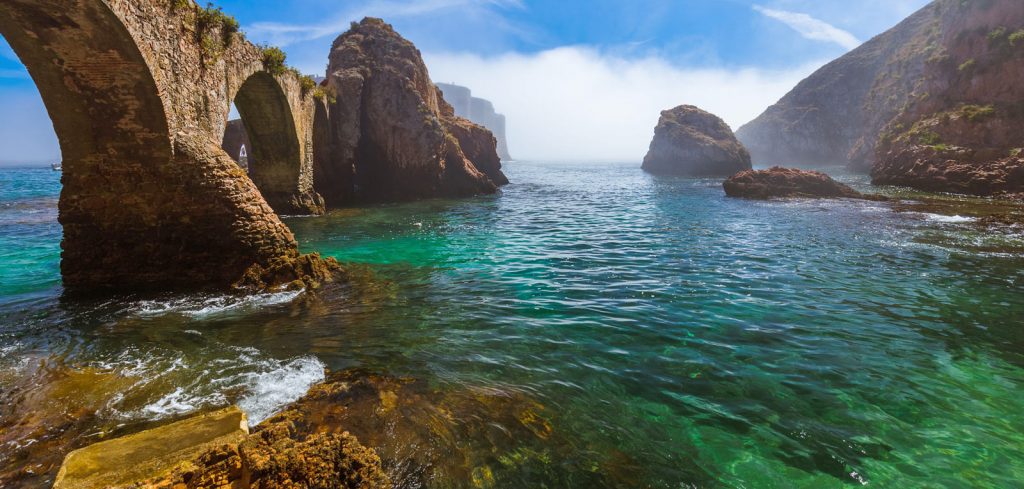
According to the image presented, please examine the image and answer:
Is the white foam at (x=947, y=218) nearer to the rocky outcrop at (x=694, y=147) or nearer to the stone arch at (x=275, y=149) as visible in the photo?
the stone arch at (x=275, y=149)

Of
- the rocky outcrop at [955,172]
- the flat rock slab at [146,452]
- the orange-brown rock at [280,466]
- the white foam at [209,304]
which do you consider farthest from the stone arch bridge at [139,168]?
the rocky outcrop at [955,172]

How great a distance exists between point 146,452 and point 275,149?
24.0 m

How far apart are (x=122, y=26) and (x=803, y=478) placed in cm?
1419

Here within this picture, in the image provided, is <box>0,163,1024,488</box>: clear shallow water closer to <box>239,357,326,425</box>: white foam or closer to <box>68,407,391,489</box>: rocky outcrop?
<box>239,357,326,425</box>: white foam

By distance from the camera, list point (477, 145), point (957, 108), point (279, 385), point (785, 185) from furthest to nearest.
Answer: point (477, 145) → point (957, 108) → point (785, 185) → point (279, 385)

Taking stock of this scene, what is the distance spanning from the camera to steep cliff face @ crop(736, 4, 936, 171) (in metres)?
76.9

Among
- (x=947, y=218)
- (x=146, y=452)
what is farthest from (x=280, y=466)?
(x=947, y=218)

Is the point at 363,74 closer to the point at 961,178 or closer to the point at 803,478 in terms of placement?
the point at 803,478

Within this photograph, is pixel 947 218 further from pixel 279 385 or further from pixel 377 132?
pixel 377 132

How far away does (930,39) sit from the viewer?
73.8 m

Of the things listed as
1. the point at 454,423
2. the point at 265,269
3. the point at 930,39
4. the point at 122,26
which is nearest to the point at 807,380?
the point at 454,423

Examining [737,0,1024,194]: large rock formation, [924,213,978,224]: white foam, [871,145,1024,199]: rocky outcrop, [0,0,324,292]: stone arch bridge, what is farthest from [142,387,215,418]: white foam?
[737,0,1024,194]: large rock formation

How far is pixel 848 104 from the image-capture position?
101 metres

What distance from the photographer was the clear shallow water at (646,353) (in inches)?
186
